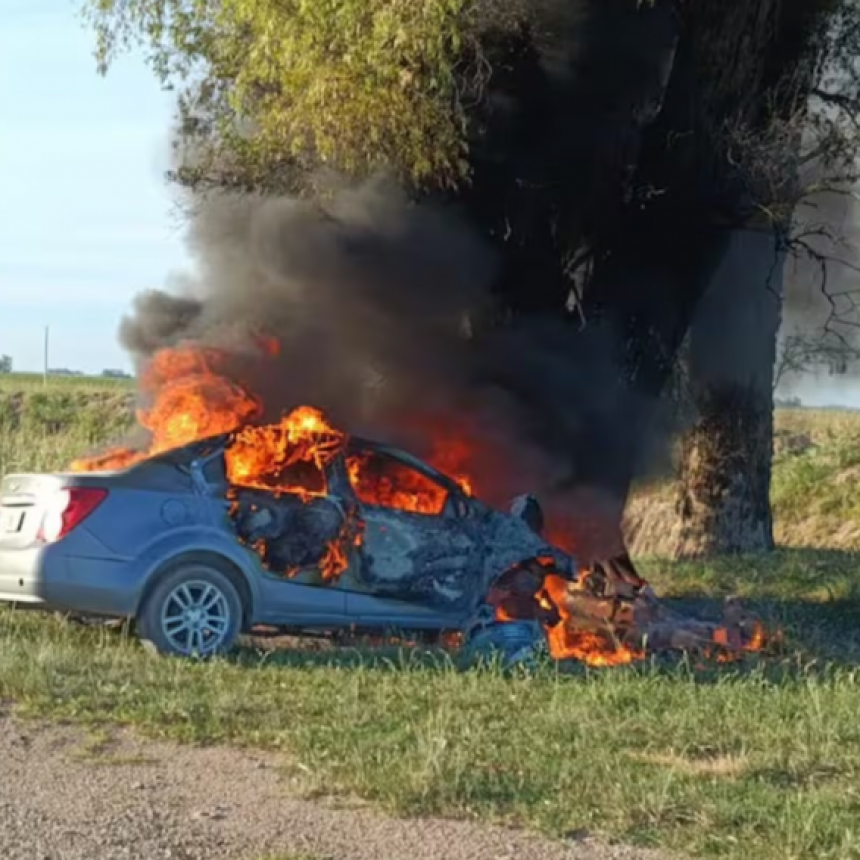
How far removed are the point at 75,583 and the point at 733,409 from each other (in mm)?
9819

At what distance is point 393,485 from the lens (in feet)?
36.6

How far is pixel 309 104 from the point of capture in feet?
43.6

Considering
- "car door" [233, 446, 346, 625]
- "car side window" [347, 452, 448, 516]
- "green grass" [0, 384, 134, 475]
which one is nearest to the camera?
"car door" [233, 446, 346, 625]

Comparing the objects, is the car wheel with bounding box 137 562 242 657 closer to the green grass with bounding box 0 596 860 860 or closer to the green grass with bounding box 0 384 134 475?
the green grass with bounding box 0 596 860 860

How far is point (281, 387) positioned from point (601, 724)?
619cm

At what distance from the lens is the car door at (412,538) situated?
10836 millimetres

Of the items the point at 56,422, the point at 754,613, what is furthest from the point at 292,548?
the point at 56,422

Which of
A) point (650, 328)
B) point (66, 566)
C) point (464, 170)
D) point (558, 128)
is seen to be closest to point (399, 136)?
point (464, 170)

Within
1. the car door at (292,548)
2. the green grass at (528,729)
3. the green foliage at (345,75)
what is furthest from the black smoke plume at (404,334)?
the green grass at (528,729)

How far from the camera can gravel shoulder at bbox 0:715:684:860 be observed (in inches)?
239

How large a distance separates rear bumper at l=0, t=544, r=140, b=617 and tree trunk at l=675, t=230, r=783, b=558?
797 cm

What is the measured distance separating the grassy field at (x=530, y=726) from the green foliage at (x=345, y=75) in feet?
15.5

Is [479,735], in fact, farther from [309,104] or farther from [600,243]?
[600,243]

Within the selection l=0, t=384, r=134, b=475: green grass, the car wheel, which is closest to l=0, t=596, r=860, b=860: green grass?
the car wheel
